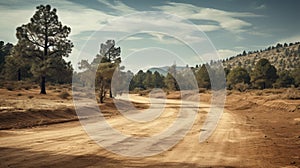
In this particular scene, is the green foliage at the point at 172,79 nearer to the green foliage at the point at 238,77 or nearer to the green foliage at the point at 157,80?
the green foliage at the point at 157,80

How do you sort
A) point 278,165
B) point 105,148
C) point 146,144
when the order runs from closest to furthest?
point 278,165
point 105,148
point 146,144

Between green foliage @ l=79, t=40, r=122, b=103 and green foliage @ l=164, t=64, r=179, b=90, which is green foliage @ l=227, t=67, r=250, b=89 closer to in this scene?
green foliage @ l=164, t=64, r=179, b=90

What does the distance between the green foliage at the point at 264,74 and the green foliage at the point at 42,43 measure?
45.7 metres

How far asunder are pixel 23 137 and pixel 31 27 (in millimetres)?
26912

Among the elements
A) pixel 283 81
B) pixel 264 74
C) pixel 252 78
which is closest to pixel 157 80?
pixel 252 78

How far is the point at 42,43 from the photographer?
37.7 metres

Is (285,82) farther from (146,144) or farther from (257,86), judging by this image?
(146,144)

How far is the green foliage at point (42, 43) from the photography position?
119 ft

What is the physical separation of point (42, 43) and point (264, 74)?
4968 cm

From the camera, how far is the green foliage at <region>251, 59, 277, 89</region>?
66938 millimetres

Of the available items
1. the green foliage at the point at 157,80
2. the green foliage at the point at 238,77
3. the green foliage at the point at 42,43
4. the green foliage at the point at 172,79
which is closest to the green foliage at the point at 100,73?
the green foliage at the point at 42,43

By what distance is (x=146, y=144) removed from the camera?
38.4 ft

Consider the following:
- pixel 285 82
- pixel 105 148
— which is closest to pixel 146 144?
pixel 105 148

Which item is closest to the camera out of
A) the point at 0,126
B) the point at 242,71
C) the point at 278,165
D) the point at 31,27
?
the point at 278,165
